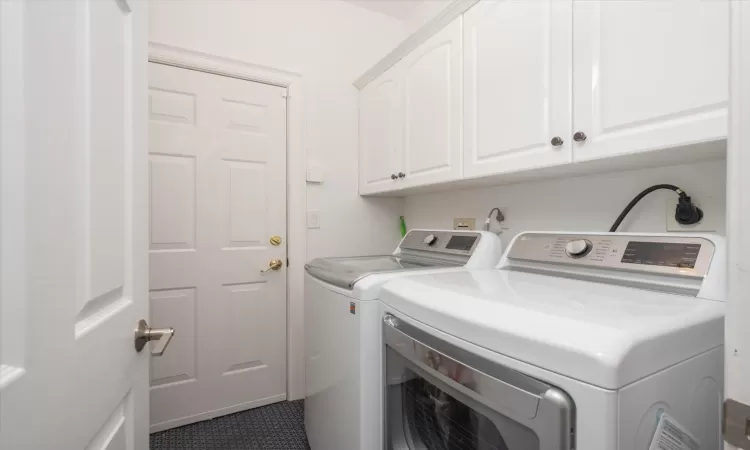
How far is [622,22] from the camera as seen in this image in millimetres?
970

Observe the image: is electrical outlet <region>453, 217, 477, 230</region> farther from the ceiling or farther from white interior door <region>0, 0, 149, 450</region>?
white interior door <region>0, 0, 149, 450</region>

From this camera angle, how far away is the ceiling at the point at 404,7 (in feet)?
7.64

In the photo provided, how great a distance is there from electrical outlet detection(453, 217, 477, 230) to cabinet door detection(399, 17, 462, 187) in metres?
0.38

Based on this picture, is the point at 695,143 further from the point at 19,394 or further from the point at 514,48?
the point at 19,394

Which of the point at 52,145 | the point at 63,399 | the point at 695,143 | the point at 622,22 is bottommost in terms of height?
the point at 63,399

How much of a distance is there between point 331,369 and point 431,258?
0.75 m

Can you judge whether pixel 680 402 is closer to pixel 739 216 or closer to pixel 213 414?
pixel 739 216

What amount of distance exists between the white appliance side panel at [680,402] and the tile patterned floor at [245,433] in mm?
1639

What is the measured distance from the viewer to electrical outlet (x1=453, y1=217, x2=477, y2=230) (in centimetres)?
191

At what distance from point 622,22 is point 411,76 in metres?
1.03

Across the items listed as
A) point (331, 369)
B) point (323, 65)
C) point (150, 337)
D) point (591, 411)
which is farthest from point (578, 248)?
point (323, 65)

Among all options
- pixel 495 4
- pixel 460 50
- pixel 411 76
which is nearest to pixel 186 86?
pixel 411 76

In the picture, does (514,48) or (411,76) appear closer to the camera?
(514,48)

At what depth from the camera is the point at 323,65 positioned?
90.0 inches
